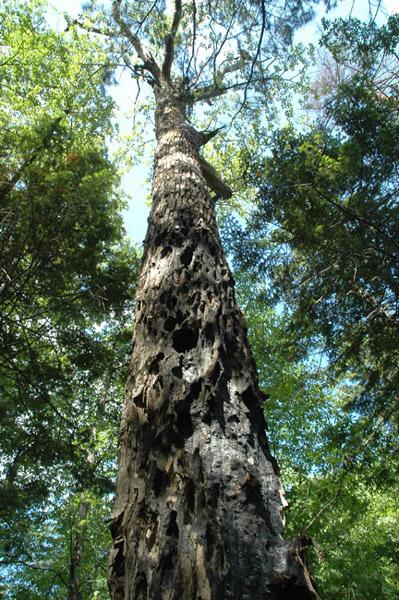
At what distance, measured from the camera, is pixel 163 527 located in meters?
1.31

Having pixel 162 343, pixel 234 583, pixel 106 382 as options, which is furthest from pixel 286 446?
pixel 234 583

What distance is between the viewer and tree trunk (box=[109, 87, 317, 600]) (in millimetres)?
1146

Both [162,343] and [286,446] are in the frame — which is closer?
[162,343]

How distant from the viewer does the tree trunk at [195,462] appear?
3.76 ft

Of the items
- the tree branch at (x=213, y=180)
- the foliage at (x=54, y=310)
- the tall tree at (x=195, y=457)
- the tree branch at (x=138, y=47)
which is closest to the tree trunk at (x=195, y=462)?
the tall tree at (x=195, y=457)

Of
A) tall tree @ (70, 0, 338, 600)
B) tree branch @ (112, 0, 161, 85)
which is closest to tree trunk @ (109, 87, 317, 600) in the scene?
tall tree @ (70, 0, 338, 600)

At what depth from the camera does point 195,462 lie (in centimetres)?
145

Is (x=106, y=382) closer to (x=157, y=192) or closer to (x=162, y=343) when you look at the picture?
(x=157, y=192)

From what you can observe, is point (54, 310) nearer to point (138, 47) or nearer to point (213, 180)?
point (213, 180)

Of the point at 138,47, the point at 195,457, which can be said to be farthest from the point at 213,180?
the point at 195,457

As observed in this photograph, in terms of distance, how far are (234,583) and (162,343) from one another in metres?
1.17

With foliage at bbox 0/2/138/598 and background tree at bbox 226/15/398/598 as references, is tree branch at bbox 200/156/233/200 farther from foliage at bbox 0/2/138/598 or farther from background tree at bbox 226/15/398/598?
foliage at bbox 0/2/138/598

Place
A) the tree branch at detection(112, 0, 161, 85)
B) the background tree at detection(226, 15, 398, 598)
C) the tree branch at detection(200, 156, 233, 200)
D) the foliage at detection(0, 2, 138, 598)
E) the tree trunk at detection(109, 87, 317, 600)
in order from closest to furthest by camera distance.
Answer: the tree trunk at detection(109, 87, 317, 600) → the background tree at detection(226, 15, 398, 598) → the foliage at detection(0, 2, 138, 598) → the tree branch at detection(200, 156, 233, 200) → the tree branch at detection(112, 0, 161, 85)

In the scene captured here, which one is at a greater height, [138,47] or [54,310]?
[138,47]
